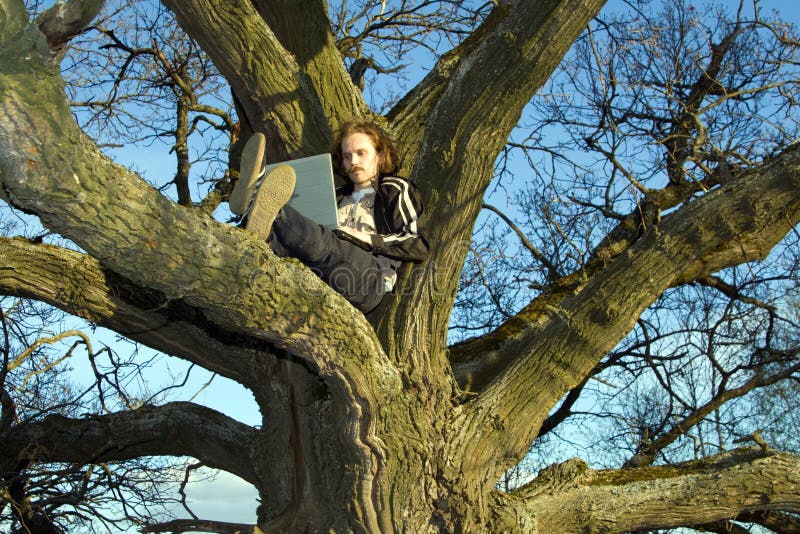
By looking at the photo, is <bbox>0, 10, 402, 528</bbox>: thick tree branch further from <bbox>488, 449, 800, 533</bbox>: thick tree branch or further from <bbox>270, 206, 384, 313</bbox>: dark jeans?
<bbox>488, 449, 800, 533</bbox>: thick tree branch

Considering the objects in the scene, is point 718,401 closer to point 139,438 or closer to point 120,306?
point 139,438

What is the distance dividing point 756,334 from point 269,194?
5.06 metres

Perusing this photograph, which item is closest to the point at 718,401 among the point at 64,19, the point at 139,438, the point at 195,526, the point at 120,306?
the point at 195,526

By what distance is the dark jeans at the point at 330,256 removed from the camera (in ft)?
11.1

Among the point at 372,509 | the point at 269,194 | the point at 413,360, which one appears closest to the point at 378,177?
the point at 413,360

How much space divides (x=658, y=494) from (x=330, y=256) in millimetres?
2576

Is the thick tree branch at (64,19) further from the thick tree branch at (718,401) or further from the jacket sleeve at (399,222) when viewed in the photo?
the thick tree branch at (718,401)

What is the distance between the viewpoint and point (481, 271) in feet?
21.9

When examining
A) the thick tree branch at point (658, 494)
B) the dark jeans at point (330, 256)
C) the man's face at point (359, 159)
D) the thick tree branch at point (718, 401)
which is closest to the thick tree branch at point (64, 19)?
the dark jeans at point (330, 256)

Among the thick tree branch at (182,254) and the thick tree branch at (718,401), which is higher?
the thick tree branch at (718,401)

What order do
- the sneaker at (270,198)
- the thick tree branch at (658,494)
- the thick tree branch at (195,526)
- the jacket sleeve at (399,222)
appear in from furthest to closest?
the thick tree branch at (658,494)
the thick tree branch at (195,526)
the jacket sleeve at (399,222)
the sneaker at (270,198)

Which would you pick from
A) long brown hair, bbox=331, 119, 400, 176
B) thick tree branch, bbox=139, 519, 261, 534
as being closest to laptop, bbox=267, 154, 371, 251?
long brown hair, bbox=331, 119, 400, 176

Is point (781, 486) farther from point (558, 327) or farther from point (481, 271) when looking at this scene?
point (481, 271)

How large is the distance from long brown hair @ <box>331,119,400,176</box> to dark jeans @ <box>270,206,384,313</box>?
919 mm
